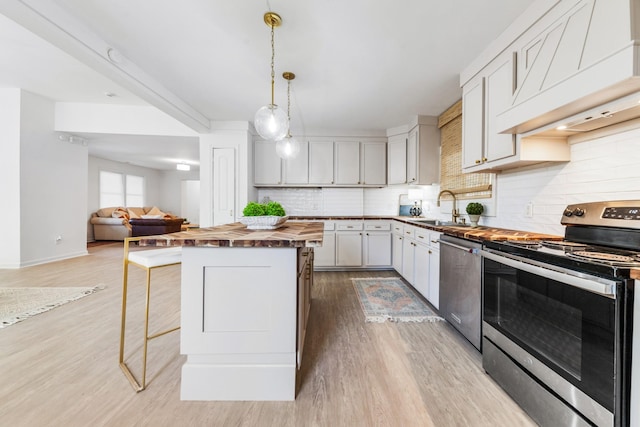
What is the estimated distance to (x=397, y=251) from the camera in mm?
3852

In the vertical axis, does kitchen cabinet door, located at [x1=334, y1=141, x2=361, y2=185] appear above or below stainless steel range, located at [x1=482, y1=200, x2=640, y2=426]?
above

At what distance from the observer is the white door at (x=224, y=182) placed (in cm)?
416

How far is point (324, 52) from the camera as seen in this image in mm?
2273

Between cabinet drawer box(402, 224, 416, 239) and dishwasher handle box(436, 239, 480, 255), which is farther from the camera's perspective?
cabinet drawer box(402, 224, 416, 239)

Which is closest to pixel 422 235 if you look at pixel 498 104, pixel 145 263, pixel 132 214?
pixel 498 104

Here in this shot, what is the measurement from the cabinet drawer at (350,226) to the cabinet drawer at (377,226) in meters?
0.09

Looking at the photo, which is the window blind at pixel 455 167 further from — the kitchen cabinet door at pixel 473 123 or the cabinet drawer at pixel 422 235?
the cabinet drawer at pixel 422 235

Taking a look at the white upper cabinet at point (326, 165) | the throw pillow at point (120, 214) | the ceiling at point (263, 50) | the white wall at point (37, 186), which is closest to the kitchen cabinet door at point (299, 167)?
the white upper cabinet at point (326, 165)

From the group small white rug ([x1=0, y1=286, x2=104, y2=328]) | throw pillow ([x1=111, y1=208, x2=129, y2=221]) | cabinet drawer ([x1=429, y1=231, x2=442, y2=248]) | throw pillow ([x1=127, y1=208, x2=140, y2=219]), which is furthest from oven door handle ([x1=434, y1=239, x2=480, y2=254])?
throw pillow ([x1=127, y1=208, x2=140, y2=219])

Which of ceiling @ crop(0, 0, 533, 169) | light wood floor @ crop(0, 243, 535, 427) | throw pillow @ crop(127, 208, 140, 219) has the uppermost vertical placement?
ceiling @ crop(0, 0, 533, 169)

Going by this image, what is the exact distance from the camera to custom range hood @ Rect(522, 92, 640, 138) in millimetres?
1201

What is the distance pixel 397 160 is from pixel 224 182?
2.91 metres

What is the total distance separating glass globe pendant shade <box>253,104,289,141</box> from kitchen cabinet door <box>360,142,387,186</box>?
254cm

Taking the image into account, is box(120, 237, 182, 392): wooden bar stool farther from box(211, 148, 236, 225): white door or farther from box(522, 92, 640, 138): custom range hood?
box(211, 148, 236, 225): white door
